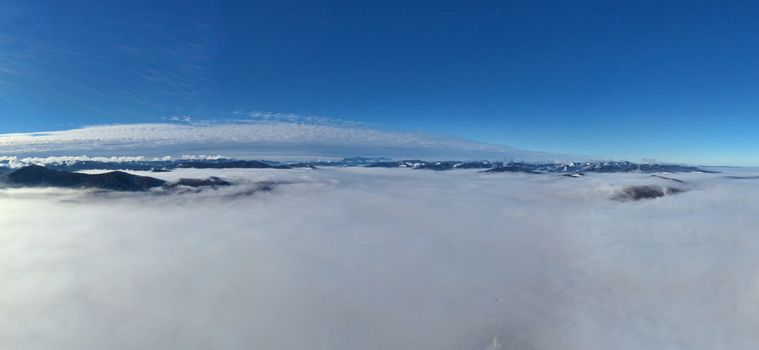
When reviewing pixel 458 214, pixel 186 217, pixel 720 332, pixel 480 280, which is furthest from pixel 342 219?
pixel 720 332

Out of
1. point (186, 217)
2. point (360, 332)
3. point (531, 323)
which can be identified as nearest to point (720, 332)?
point (531, 323)

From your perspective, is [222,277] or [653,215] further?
[653,215]

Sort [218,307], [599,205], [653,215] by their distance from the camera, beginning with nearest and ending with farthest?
[218,307], [653,215], [599,205]

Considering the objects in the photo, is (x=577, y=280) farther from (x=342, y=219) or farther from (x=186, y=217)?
(x=186, y=217)

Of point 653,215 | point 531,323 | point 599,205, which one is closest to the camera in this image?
point 531,323

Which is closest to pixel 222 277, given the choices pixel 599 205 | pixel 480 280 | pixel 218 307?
pixel 218 307

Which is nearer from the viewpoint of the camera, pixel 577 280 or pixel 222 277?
pixel 577 280

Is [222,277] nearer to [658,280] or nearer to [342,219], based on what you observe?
[342,219]

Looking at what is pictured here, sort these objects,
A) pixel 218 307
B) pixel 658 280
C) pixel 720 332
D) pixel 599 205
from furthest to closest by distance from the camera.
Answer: pixel 599 205
pixel 658 280
pixel 218 307
pixel 720 332

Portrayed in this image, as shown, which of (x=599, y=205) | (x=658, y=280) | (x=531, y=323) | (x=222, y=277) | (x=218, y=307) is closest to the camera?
(x=531, y=323)
